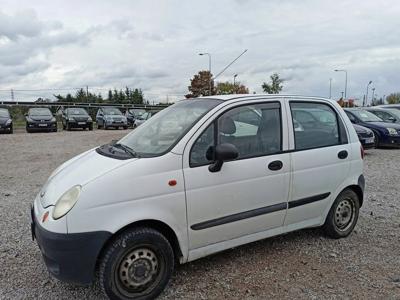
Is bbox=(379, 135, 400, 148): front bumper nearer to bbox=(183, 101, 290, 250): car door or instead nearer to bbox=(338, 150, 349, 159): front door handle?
bbox=(338, 150, 349, 159): front door handle

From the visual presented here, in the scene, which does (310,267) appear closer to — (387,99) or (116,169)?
(116,169)

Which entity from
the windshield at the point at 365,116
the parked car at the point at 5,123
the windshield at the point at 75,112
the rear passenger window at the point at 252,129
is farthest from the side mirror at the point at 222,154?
the windshield at the point at 75,112

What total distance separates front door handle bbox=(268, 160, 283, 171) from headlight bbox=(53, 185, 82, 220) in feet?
6.08

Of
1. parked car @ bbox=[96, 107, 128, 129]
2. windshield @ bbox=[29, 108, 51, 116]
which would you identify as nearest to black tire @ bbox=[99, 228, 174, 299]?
windshield @ bbox=[29, 108, 51, 116]

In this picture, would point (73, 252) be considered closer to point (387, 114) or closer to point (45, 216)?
point (45, 216)

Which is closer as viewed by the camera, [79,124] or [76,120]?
[76,120]

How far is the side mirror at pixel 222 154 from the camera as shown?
3232mm

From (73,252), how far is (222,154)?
1459 millimetres

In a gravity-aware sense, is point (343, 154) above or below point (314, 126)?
below

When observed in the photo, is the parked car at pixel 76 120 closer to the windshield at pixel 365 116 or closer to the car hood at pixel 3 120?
the car hood at pixel 3 120

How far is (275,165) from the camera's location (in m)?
3.72

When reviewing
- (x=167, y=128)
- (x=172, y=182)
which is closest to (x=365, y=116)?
(x=167, y=128)

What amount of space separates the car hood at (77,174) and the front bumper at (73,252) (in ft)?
1.17

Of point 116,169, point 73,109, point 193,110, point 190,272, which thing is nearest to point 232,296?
point 190,272
